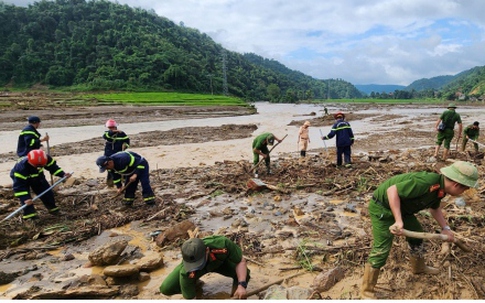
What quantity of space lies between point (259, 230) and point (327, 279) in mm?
1899

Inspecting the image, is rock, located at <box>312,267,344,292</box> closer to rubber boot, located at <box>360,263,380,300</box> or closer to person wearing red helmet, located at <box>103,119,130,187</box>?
rubber boot, located at <box>360,263,380,300</box>

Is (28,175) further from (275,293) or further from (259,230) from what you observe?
(275,293)

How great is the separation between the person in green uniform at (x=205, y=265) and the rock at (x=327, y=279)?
847 millimetres

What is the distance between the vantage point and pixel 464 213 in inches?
197

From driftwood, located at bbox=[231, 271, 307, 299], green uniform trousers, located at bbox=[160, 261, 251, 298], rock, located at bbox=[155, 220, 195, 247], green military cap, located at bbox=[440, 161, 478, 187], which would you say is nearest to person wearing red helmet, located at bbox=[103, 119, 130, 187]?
rock, located at bbox=[155, 220, 195, 247]

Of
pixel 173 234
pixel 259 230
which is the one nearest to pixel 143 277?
pixel 173 234

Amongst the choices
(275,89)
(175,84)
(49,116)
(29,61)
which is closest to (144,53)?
(175,84)

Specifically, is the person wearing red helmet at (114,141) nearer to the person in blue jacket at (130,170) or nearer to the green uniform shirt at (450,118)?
the person in blue jacket at (130,170)

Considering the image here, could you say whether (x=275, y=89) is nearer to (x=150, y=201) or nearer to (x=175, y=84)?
(x=175, y=84)

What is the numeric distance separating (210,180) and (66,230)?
390cm

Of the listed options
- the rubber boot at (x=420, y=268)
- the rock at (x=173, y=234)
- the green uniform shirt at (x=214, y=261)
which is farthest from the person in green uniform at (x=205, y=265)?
the rubber boot at (x=420, y=268)

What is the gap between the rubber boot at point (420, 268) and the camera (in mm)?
3529

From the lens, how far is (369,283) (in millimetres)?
3307

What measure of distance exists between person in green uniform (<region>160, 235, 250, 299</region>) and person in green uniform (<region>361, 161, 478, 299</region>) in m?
1.40
